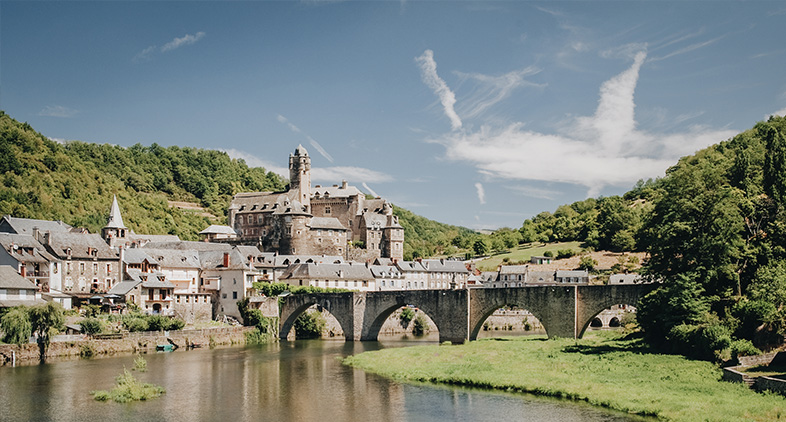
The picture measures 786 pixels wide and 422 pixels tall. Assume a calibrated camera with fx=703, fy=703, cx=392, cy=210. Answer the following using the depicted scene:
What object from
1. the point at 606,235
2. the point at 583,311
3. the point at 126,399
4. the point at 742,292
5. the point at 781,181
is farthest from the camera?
the point at 606,235

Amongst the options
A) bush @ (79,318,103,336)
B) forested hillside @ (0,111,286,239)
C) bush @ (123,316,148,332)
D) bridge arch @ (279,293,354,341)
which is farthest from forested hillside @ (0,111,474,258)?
bush @ (79,318,103,336)

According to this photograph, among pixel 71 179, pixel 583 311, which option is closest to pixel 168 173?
pixel 71 179

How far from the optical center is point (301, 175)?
4161 inches

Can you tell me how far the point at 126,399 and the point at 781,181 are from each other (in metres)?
41.3

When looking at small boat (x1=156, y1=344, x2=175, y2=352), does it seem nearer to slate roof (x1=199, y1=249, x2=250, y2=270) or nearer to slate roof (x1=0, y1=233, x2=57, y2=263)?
slate roof (x1=0, y1=233, x2=57, y2=263)

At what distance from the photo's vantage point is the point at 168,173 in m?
155

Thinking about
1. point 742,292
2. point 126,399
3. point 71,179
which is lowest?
point 126,399

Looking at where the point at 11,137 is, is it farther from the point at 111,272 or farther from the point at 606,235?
the point at 606,235

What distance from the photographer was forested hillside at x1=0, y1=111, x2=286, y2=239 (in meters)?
98.9

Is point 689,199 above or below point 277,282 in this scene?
above

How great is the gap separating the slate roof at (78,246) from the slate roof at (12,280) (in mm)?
7458

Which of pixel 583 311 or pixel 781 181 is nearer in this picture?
pixel 781 181

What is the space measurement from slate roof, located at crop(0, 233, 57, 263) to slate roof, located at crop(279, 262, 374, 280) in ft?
83.2

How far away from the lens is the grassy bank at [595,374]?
2828 cm
